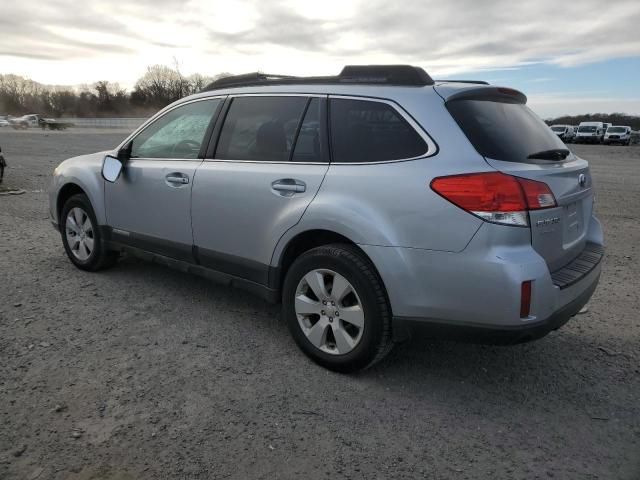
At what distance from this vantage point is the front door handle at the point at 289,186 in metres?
3.37

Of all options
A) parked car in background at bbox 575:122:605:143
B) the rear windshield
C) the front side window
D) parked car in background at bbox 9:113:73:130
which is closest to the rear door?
the front side window

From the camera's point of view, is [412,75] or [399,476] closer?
[399,476]

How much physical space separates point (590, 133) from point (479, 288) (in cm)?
4759

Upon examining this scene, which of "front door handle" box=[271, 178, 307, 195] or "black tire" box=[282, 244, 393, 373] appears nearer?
"black tire" box=[282, 244, 393, 373]

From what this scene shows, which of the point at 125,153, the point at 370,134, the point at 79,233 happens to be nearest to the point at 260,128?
the point at 370,134

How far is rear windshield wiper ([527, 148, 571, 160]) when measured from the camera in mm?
3082

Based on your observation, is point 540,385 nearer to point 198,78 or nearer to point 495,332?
point 495,332

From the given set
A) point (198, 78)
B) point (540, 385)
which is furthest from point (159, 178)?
point (198, 78)

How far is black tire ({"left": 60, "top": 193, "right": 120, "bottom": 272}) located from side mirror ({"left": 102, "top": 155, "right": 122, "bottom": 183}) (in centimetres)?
58

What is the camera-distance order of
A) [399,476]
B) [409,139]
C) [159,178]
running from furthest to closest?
[159,178] < [409,139] < [399,476]

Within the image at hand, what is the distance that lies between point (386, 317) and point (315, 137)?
122 centimetres

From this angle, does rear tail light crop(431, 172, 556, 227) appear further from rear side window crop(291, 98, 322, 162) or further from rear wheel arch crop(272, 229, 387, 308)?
rear side window crop(291, 98, 322, 162)

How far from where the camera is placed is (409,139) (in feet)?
9.95

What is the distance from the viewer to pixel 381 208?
2988 millimetres
